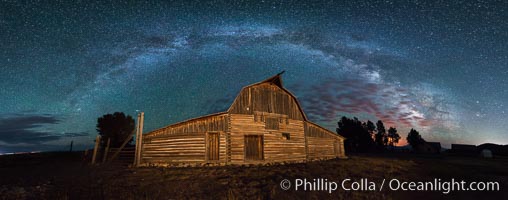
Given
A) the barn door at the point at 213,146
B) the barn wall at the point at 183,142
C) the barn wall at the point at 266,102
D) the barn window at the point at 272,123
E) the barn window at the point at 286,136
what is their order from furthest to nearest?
the barn window at the point at 286,136 → the barn window at the point at 272,123 → the barn wall at the point at 266,102 → the barn door at the point at 213,146 → the barn wall at the point at 183,142

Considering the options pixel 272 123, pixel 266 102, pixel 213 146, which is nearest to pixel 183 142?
pixel 213 146

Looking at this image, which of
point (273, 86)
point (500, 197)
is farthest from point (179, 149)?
point (500, 197)

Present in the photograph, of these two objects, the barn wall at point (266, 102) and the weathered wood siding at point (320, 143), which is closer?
the barn wall at point (266, 102)

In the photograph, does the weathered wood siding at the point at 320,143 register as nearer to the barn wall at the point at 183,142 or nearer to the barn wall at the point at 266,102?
the barn wall at the point at 266,102

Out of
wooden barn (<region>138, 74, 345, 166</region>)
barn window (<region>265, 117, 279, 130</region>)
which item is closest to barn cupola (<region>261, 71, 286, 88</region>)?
wooden barn (<region>138, 74, 345, 166</region>)

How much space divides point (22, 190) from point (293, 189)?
11.2 meters

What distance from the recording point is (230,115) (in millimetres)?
18672

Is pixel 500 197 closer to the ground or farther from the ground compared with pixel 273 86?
closer to the ground

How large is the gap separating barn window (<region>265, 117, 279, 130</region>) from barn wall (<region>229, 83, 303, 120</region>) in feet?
2.58

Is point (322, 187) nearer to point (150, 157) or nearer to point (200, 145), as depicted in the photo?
point (200, 145)

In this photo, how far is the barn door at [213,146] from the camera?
1775cm

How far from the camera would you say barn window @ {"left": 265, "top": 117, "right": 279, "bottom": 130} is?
20087 mm

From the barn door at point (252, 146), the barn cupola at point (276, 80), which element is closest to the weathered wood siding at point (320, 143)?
the barn cupola at point (276, 80)

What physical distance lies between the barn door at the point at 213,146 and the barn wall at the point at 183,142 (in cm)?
49
